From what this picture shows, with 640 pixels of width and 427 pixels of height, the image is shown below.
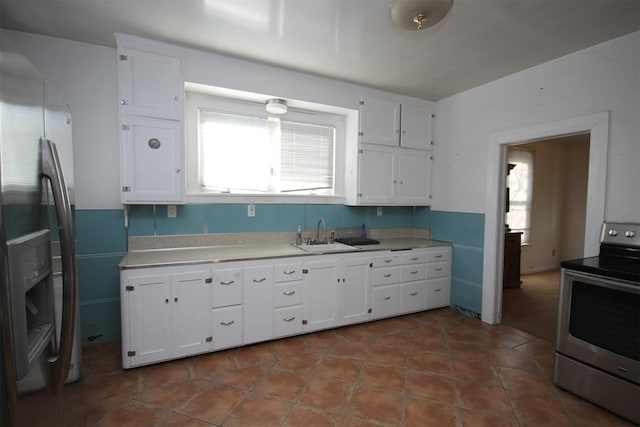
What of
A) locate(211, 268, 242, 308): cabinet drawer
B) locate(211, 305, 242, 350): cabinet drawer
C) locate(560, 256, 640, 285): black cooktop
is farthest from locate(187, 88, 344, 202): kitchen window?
locate(560, 256, 640, 285): black cooktop

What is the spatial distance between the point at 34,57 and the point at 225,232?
82.6 inches

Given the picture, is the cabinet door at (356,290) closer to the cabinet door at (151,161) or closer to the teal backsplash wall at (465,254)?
the teal backsplash wall at (465,254)

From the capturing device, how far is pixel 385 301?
3.42 metres

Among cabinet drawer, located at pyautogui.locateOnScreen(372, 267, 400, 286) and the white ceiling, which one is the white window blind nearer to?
the white ceiling

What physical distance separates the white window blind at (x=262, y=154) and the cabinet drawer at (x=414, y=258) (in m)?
1.19

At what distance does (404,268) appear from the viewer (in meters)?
3.52

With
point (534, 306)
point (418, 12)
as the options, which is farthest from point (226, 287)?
point (534, 306)

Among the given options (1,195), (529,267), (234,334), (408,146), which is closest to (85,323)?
(234,334)

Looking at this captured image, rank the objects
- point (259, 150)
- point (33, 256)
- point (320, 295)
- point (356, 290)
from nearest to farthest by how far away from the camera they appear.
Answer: point (33, 256) → point (320, 295) → point (356, 290) → point (259, 150)

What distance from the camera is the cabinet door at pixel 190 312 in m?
2.43

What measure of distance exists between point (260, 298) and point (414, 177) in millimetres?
2442

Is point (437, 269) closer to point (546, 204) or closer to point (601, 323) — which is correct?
point (601, 323)

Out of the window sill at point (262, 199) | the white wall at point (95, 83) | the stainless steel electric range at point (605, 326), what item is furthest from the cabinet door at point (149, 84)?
the stainless steel electric range at point (605, 326)

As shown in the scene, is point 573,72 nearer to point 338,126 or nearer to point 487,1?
point 487,1
